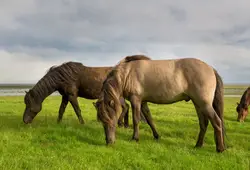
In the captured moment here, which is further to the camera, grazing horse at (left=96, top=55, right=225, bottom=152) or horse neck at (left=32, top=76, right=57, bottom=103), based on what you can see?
horse neck at (left=32, top=76, right=57, bottom=103)

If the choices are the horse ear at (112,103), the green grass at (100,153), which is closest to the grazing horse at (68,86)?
the green grass at (100,153)

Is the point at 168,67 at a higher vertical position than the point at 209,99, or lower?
higher

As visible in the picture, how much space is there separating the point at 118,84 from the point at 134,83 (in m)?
0.48

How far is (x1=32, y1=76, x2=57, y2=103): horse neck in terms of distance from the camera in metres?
10.4

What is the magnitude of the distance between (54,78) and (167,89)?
5145 mm

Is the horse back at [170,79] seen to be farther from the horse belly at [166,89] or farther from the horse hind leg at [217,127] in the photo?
the horse hind leg at [217,127]

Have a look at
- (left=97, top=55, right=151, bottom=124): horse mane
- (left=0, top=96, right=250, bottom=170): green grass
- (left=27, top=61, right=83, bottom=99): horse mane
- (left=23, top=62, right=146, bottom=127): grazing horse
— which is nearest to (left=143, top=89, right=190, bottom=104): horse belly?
(left=97, top=55, right=151, bottom=124): horse mane

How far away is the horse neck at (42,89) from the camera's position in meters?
10.4

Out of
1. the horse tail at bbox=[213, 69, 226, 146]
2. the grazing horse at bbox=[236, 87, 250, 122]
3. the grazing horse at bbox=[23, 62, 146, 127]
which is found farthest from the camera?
the grazing horse at bbox=[236, 87, 250, 122]

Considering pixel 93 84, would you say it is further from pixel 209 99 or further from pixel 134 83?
pixel 209 99

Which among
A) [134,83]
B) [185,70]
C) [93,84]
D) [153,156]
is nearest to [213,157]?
[153,156]

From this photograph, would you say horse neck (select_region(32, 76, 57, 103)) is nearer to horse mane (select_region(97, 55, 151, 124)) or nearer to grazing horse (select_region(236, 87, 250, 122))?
horse mane (select_region(97, 55, 151, 124))

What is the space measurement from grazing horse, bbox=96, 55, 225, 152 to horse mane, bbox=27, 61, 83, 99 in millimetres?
3289

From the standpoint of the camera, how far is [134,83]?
7.89 metres
